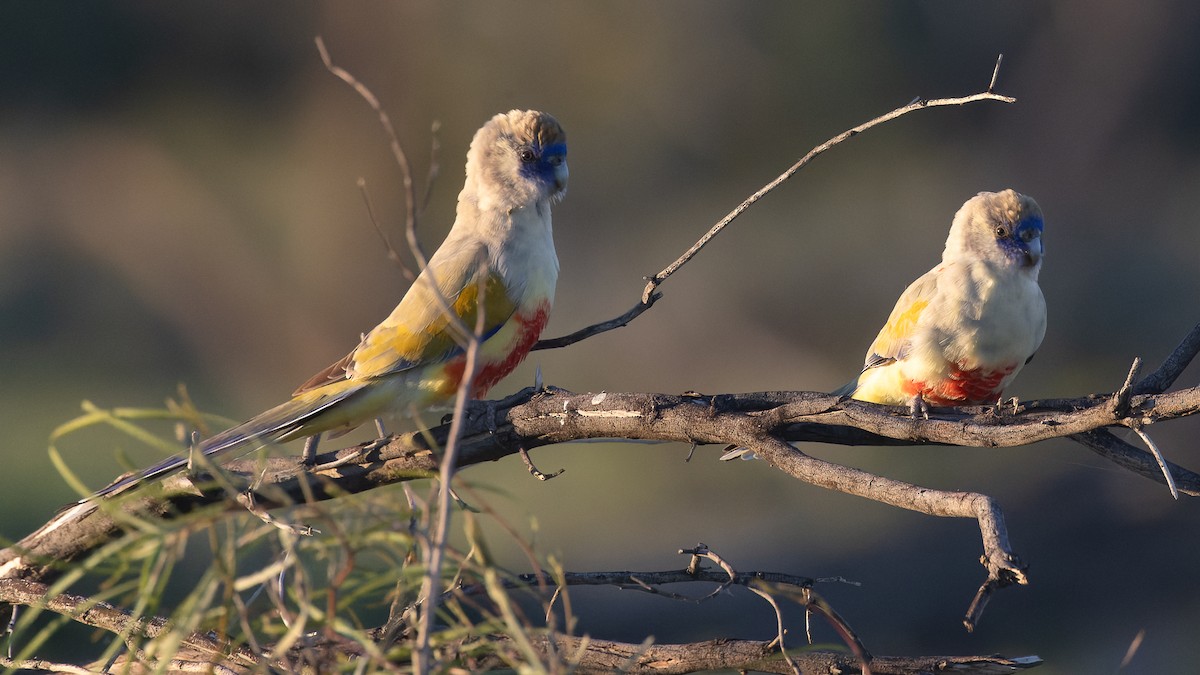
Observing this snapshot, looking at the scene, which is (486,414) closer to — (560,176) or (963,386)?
(560,176)

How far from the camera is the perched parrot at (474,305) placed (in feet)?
10.7

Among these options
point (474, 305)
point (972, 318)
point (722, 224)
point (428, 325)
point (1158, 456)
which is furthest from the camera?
point (972, 318)

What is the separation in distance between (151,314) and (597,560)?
232 inches

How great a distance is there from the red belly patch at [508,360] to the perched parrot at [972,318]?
0.91 meters

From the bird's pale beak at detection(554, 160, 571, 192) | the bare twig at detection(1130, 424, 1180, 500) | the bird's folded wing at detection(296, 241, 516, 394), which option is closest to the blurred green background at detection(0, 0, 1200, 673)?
the bird's pale beak at detection(554, 160, 571, 192)

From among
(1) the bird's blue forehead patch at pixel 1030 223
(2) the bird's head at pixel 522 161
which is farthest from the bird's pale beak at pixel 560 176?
(1) the bird's blue forehead patch at pixel 1030 223

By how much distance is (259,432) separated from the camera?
297cm

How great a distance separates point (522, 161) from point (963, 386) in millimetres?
1474

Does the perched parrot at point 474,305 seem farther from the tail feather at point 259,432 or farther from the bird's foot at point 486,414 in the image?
the bird's foot at point 486,414

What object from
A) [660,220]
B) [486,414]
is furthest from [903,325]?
[660,220]

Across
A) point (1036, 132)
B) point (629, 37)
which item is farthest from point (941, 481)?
point (629, 37)

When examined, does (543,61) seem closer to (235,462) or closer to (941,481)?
(941,481)

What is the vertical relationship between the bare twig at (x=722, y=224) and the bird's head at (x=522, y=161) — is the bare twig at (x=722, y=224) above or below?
below

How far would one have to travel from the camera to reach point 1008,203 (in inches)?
151
